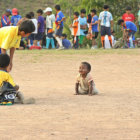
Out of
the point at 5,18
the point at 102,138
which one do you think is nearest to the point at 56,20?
the point at 5,18

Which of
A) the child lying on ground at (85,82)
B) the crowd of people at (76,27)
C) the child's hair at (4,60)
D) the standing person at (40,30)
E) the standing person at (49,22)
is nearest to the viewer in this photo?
the child's hair at (4,60)

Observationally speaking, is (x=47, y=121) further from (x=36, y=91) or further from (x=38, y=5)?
(x=38, y=5)

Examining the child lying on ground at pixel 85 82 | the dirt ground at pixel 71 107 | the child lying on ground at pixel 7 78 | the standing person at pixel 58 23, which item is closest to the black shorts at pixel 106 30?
the standing person at pixel 58 23

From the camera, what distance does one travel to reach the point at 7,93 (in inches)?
309

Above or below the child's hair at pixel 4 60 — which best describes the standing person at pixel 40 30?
above

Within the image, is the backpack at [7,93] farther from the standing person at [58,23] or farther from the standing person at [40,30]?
the standing person at [40,30]

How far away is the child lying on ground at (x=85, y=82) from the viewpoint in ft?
29.7

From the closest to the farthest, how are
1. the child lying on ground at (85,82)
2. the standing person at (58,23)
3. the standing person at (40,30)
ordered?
the child lying on ground at (85,82), the standing person at (58,23), the standing person at (40,30)

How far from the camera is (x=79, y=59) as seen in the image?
15.3 meters

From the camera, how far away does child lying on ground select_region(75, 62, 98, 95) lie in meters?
9.04

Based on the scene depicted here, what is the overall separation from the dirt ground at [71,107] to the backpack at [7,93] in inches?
8.2

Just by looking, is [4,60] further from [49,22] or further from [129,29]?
[129,29]

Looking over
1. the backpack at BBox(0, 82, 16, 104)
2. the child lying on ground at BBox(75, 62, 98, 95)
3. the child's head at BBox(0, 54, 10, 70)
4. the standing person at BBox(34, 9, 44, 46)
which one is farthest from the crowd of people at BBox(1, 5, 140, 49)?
the backpack at BBox(0, 82, 16, 104)

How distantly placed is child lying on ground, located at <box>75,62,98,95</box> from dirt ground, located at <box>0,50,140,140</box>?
17 centimetres
